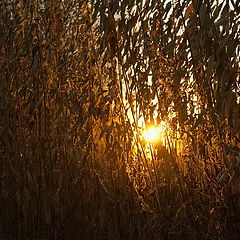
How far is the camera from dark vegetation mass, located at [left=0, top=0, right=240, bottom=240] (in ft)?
4.99

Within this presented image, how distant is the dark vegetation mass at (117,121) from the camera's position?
1520mm

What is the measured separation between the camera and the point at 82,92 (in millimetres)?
2133

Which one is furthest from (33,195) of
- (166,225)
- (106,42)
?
(106,42)

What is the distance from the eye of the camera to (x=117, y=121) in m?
2.02

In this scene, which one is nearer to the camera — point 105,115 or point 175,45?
point 175,45

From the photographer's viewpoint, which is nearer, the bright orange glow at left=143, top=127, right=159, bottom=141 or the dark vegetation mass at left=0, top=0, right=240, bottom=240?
the dark vegetation mass at left=0, top=0, right=240, bottom=240

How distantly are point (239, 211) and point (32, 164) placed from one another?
1.15 metres

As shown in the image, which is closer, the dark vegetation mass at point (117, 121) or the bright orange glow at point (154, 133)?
the dark vegetation mass at point (117, 121)

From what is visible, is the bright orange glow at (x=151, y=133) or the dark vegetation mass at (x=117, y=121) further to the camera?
the bright orange glow at (x=151, y=133)

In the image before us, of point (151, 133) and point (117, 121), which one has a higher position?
point (117, 121)

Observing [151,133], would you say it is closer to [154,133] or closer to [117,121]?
[154,133]

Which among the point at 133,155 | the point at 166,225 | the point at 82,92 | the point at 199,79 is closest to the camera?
the point at 199,79

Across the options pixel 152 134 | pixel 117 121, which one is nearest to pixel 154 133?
pixel 152 134

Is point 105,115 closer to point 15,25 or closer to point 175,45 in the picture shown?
point 175,45
